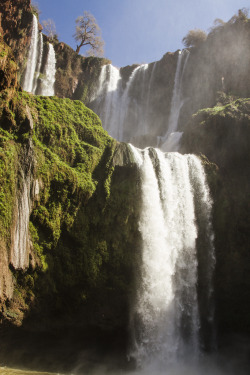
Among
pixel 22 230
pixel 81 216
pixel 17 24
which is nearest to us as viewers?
pixel 22 230

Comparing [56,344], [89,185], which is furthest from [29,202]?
[56,344]

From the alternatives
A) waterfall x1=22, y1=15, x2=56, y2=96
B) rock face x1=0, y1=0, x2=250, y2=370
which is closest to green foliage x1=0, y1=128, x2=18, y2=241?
rock face x1=0, y1=0, x2=250, y2=370

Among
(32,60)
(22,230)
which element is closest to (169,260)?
(22,230)

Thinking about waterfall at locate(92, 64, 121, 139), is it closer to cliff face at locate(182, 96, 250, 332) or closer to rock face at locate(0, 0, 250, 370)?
rock face at locate(0, 0, 250, 370)

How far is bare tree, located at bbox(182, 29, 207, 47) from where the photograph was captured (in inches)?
1103

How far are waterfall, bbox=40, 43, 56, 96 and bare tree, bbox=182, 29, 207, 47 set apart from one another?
15416 mm

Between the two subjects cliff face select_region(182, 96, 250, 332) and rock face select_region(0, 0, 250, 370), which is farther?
cliff face select_region(182, 96, 250, 332)

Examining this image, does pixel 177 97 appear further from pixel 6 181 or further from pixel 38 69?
pixel 6 181

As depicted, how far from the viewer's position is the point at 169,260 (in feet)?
37.0

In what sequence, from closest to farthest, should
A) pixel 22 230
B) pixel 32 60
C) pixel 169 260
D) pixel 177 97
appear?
pixel 22 230 < pixel 169 260 < pixel 32 60 < pixel 177 97

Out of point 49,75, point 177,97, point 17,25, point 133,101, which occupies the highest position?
point 17,25

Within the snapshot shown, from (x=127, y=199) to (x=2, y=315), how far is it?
6.31 m

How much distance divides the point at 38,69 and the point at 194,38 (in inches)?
706

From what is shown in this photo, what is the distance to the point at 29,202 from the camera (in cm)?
850
